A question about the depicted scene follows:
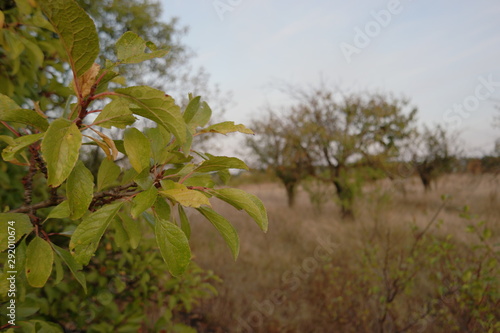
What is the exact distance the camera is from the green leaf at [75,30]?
44 centimetres

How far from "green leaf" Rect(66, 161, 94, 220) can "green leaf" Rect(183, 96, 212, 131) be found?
0.74ft

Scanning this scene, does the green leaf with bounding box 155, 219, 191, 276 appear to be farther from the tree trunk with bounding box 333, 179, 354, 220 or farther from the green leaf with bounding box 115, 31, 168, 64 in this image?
the tree trunk with bounding box 333, 179, 354, 220

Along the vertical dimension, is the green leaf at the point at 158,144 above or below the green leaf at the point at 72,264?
above

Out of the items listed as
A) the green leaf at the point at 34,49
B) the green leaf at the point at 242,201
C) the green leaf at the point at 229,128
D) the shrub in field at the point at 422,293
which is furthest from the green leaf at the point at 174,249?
the shrub in field at the point at 422,293

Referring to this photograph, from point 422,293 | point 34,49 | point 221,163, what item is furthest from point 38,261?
point 422,293

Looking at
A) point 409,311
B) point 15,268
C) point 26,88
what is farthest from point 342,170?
point 15,268

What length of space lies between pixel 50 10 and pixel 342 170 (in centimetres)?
1017

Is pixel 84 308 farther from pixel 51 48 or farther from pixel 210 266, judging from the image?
pixel 210 266

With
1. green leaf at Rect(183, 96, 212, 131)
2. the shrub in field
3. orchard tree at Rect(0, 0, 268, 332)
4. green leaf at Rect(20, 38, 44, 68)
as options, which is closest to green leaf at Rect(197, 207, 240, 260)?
orchard tree at Rect(0, 0, 268, 332)

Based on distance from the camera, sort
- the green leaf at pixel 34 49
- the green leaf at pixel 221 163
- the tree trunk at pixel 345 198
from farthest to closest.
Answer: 1. the tree trunk at pixel 345 198
2. the green leaf at pixel 34 49
3. the green leaf at pixel 221 163

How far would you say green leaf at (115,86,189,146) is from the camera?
19.8 inches

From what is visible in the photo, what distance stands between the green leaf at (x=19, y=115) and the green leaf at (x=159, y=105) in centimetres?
17

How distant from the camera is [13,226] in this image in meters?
0.65

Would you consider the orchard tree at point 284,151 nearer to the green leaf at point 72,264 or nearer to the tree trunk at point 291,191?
the tree trunk at point 291,191
